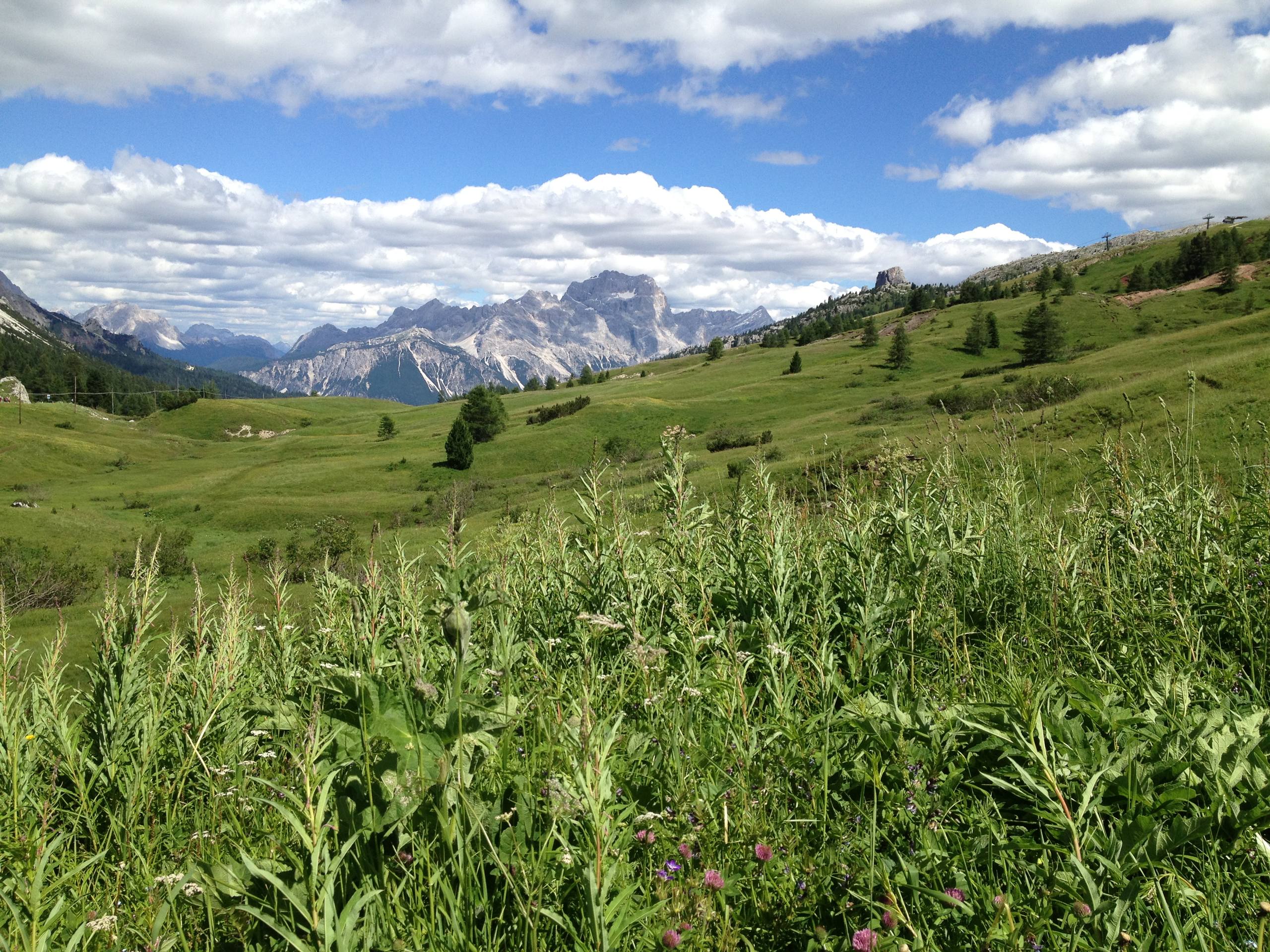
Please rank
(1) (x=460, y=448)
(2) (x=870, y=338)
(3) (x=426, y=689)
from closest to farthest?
(3) (x=426, y=689) → (1) (x=460, y=448) → (2) (x=870, y=338)

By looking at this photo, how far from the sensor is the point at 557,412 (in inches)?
3762

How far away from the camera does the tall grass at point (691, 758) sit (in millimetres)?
2051

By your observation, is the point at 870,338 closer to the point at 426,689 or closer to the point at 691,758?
the point at 691,758

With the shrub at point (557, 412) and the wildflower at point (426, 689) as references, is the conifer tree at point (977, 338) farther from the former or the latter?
the wildflower at point (426, 689)

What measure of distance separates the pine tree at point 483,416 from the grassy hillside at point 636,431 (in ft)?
8.99

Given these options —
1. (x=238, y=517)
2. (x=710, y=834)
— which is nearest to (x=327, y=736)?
(x=710, y=834)

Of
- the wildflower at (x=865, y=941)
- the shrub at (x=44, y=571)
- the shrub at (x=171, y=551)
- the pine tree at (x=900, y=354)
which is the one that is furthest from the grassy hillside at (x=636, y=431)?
the wildflower at (x=865, y=941)

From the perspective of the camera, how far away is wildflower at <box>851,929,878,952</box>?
6.38 feet

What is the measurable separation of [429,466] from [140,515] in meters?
27.1

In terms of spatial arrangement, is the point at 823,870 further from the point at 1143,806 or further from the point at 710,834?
the point at 1143,806

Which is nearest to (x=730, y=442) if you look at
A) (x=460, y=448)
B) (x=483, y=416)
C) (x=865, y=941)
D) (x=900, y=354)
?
(x=460, y=448)

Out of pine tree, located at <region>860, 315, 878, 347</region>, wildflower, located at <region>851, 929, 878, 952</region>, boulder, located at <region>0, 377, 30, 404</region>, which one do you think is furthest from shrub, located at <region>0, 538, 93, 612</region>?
boulder, located at <region>0, 377, 30, 404</region>

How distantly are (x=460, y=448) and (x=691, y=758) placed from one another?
77.5 m

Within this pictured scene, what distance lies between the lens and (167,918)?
2.29 metres
